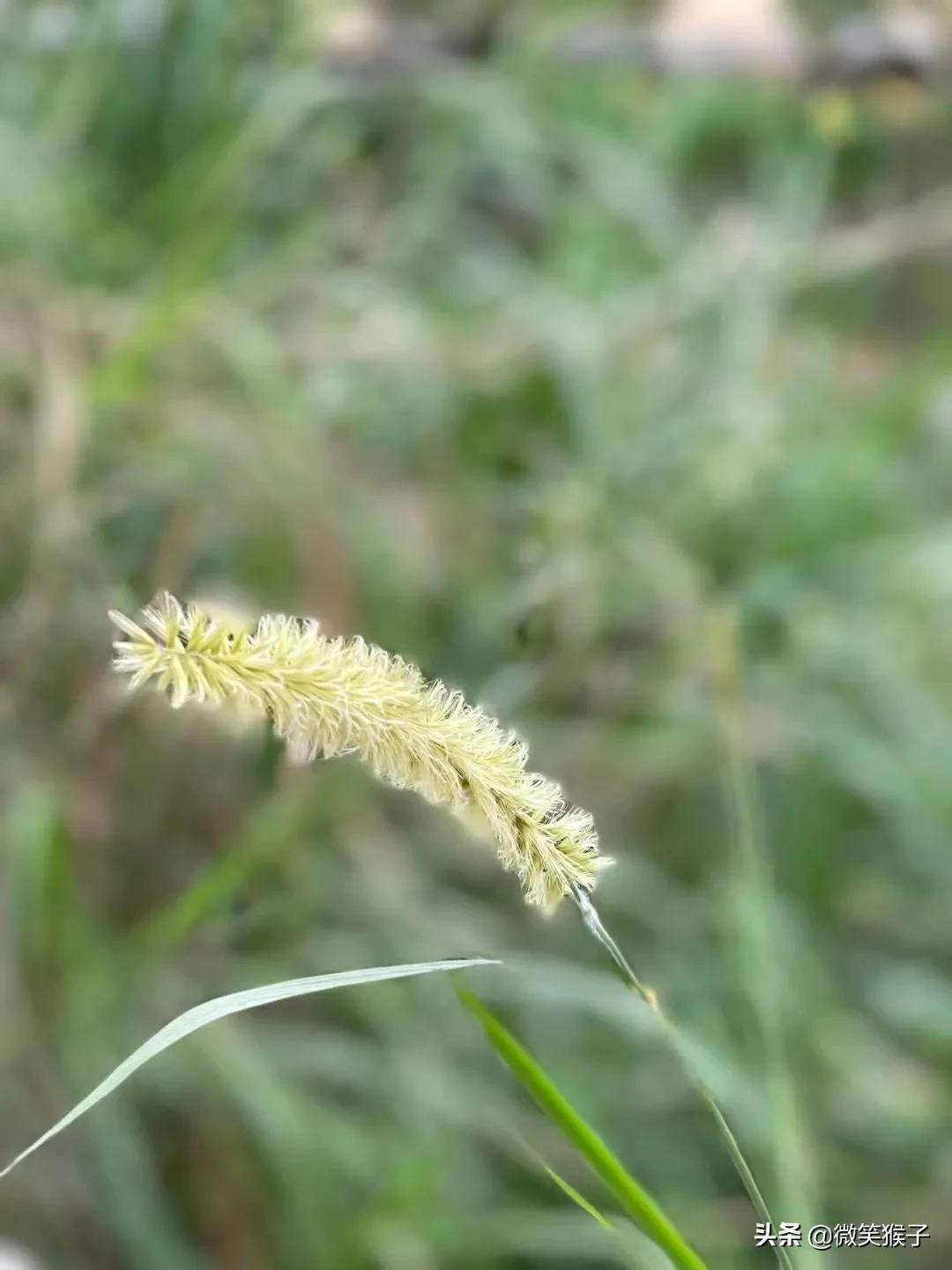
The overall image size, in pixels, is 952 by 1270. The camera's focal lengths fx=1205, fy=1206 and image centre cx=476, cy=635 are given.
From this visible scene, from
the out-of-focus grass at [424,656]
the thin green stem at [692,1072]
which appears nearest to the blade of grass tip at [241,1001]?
the thin green stem at [692,1072]

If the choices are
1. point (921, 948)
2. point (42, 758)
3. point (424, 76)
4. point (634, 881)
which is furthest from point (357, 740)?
point (424, 76)

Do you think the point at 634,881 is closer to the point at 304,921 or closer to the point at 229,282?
the point at 304,921

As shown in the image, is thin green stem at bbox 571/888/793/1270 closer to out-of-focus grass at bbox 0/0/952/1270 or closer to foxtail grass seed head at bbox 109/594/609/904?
foxtail grass seed head at bbox 109/594/609/904

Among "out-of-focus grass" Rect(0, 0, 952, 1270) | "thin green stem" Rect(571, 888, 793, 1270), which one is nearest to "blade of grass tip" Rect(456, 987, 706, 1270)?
"thin green stem" Rect(571, 888, 793, 1270)

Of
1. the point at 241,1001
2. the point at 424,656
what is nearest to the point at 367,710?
the point at 241,1001

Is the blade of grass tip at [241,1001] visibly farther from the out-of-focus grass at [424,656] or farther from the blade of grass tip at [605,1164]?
the out-of-focus grass at [424,656]

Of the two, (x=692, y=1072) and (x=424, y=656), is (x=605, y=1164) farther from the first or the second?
(x=424, y=656)
